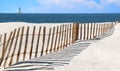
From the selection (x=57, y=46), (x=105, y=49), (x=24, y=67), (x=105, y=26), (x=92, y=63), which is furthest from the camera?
(x=105, y=26)

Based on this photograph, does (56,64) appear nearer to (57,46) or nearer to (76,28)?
(57,46)

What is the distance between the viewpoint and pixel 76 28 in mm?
17562

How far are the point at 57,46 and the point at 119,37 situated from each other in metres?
3.51

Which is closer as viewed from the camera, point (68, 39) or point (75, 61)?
point (75, 61)

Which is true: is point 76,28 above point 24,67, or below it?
above

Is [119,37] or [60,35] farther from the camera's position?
[119,37]

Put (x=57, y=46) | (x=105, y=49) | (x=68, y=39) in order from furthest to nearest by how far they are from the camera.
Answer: (x=68, y=39) < (x=57, y=46) < (x=105, y=49)

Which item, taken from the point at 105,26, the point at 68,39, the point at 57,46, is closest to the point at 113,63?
the point at 57,46

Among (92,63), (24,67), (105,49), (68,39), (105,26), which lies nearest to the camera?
(24,67)

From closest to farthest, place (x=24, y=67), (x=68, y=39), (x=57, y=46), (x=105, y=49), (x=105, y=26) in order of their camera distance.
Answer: (x=24, y=67) → (x=105, y=49) → (x=57, y=46) → (x=68, y=39) → (x=105, y=26)

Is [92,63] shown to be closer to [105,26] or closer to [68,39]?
[68,39]

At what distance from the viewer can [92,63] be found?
10414 millimetres

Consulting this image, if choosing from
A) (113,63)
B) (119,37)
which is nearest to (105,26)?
(119,37)

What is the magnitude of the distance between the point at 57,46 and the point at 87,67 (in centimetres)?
603
